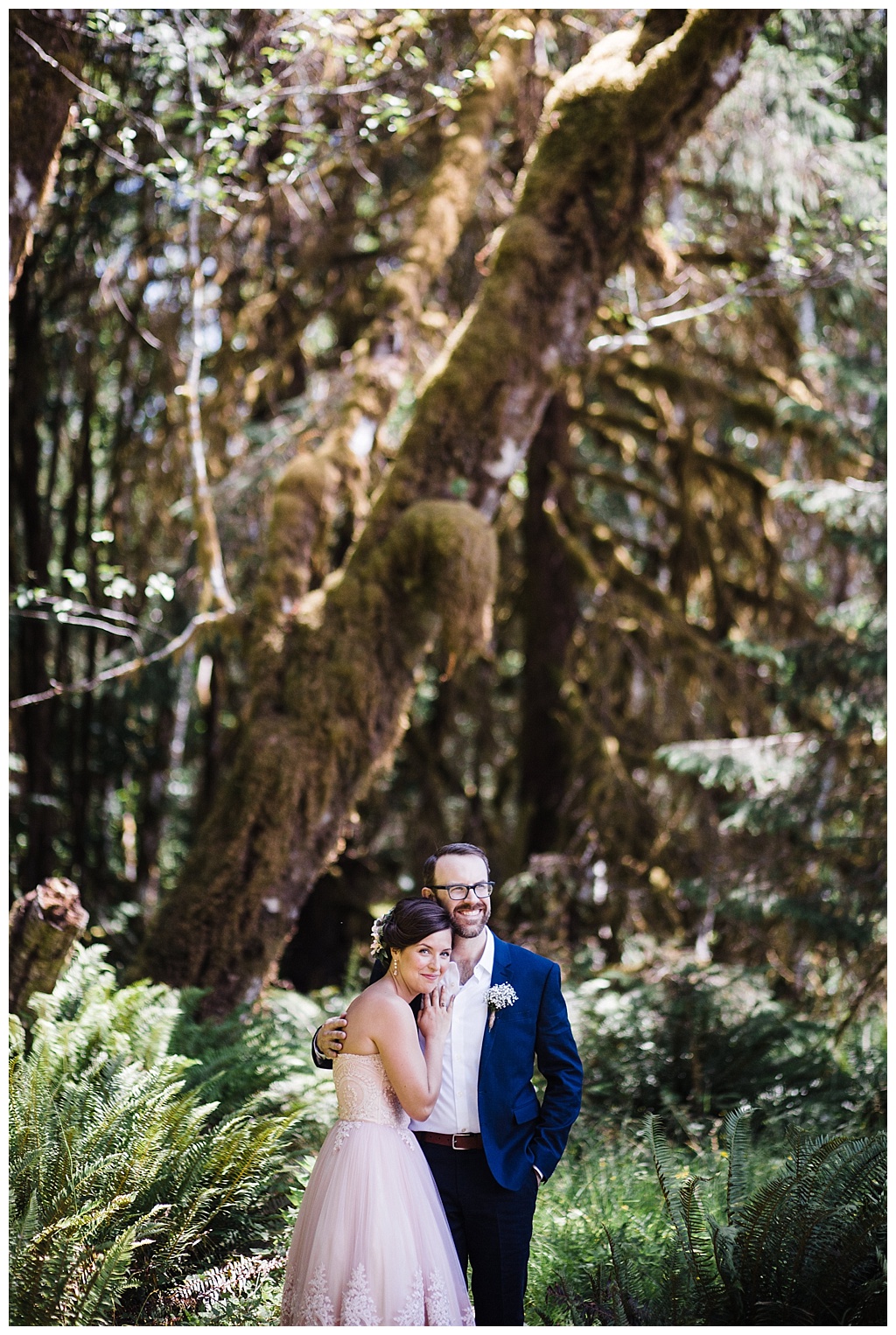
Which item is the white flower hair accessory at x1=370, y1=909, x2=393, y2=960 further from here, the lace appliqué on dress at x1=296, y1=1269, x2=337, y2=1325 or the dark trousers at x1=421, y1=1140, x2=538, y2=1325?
the lace appliqué on dress at x1=296, y1=1269, x2=337, y2=1325

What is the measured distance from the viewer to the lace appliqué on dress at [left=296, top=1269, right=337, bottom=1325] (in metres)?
2.96

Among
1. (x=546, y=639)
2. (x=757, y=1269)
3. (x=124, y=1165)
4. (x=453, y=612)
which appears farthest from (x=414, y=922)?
(x=546, y=639)

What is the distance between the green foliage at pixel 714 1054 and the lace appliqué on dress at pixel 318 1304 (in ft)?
9.63

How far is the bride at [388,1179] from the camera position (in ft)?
9.68

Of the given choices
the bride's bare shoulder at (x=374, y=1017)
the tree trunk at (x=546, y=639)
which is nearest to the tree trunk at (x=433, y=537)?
the bride's bare shoulder at (x=374, y=1017)

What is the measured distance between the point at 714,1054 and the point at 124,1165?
3.81m

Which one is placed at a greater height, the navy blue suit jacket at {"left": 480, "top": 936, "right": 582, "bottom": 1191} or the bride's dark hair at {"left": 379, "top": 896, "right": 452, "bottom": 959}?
the bride's dark hair at {"left": 379, "top": 896, "right": 452, "bottom": 959}

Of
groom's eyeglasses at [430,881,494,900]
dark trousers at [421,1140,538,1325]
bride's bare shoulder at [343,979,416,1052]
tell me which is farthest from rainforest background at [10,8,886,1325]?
groom's eyeglasses at [430,881,494,900]

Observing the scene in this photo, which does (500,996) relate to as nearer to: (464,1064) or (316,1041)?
(464,1064)

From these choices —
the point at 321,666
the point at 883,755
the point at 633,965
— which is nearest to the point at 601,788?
the point at 633,965

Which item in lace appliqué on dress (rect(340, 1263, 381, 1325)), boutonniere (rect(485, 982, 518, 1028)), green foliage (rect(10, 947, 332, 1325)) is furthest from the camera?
green foliage (rect(10, 947, 332, 1325))

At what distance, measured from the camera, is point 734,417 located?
380 inches

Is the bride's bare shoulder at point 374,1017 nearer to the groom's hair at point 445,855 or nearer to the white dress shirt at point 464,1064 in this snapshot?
the white dress shirt at point 464,1064

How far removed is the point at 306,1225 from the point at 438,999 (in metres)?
0.74
